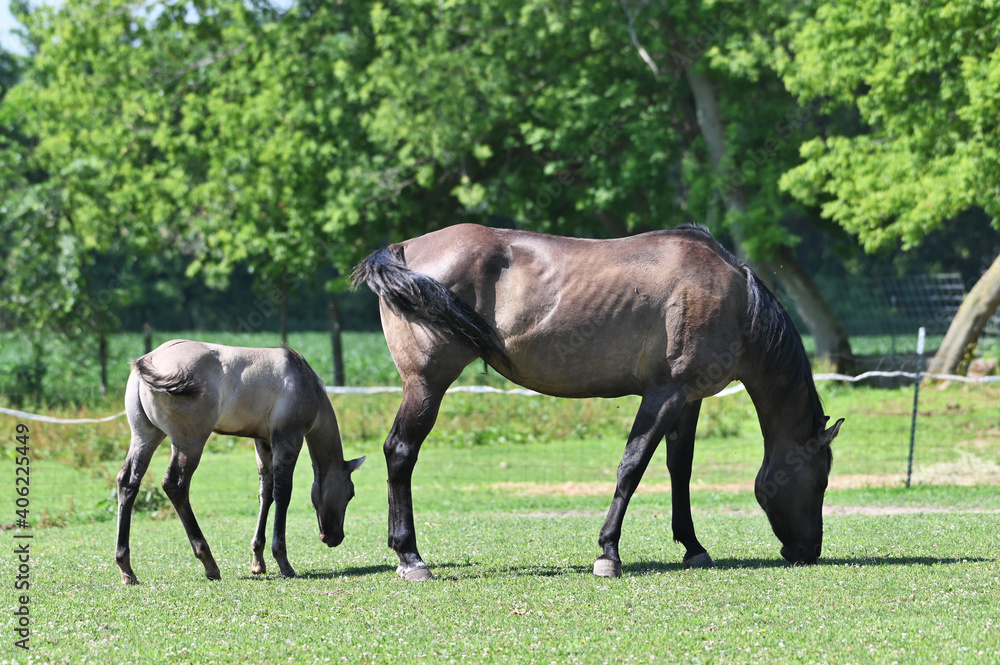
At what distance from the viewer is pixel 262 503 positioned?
7.47 meters

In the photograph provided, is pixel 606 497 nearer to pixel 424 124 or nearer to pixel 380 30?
pixel 424 124

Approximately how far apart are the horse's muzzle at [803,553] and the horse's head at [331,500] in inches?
118

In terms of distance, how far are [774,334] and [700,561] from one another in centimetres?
163

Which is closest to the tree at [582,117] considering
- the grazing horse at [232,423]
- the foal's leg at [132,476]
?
the grazing horse at [232,423]

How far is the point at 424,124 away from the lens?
2217 cm

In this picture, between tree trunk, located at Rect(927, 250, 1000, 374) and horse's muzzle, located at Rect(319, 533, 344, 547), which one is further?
tree trunk, located at Rect(927, 250, 1000, 374)

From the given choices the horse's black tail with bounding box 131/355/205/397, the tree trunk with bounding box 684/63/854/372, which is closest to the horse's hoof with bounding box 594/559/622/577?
the horse's black tail with bounding box 131/355/205/397

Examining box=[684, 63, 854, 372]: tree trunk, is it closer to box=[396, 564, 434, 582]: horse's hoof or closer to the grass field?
the grass field

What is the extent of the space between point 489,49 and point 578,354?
17.0 m

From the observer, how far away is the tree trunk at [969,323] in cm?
1923

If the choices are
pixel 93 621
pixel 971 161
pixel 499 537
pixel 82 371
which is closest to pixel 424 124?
pixel 82 371

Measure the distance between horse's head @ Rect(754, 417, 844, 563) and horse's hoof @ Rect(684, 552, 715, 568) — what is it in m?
0.49

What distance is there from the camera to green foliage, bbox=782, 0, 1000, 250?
16.0m

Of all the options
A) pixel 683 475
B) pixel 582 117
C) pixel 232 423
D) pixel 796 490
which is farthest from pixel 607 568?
pixel 582 117
